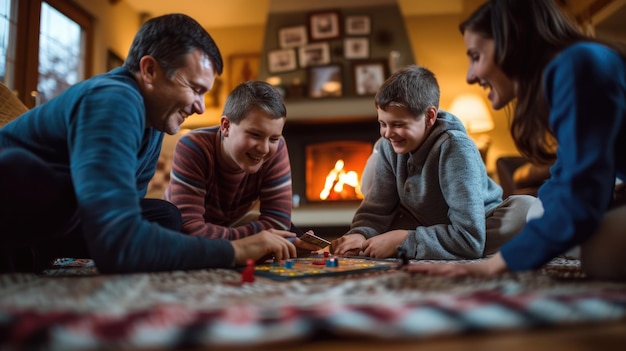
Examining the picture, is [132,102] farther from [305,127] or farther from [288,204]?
[305,127]

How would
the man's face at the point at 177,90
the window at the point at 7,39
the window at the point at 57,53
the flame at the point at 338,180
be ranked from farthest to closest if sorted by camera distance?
the flame at the point at 338,180, the window at the point at 57,53, the window at the point at 7,39, the man's face at the point at 177,90

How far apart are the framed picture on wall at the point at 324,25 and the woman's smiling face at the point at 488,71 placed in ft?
9.31

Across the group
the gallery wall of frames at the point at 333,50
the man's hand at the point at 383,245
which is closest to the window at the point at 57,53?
the gallery wall of frames at the point at 333,50

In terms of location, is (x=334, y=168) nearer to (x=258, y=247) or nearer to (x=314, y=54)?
(x=314, y=54)

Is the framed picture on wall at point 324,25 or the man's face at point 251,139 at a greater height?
the framed picture on wall at point 324,25

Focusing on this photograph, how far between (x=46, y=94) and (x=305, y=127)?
1.74 meters

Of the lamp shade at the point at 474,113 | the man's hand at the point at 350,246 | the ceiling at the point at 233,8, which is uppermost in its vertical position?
the ceiling at the point at 233,8

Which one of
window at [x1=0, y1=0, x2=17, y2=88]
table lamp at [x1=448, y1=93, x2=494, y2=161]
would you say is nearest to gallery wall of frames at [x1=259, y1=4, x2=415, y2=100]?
table lamp at [x1=448, y1=93, x2=494, y2=161]

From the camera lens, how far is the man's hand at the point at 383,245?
1223mm

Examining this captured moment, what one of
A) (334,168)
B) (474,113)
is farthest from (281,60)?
(474,113)

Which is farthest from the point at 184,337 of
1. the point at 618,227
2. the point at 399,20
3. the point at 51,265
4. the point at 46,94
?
the point at 399,20

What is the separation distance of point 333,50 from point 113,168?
3069 millimetres

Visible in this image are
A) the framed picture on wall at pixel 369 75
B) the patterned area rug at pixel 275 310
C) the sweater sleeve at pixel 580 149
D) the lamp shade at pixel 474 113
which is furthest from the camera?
the framed picture on wall at pixel 369 75

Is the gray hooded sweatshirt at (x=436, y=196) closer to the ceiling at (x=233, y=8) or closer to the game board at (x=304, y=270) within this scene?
the game board at (x=304, y=270)
